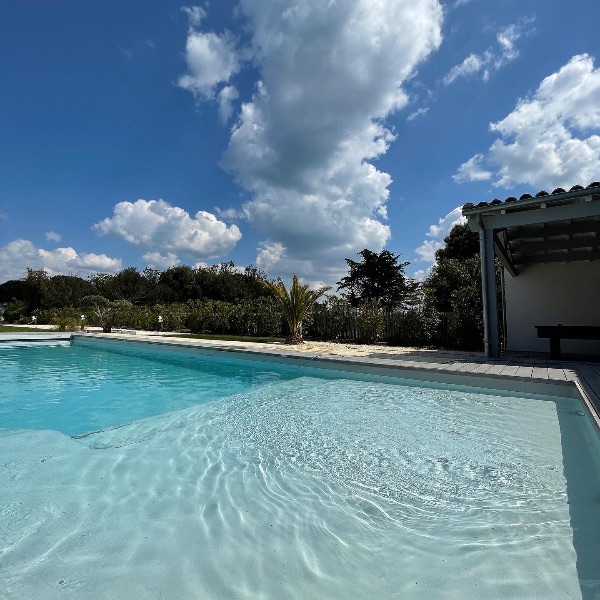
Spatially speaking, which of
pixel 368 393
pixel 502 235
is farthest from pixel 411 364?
pixel 502 235

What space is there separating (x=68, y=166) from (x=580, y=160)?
16.9 metres

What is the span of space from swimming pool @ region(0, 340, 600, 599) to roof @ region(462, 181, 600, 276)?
371 centimetres

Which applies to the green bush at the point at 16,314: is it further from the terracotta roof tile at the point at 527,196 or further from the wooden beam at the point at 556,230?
→ the wooden beam at the point at 556,230

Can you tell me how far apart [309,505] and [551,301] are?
955 cm

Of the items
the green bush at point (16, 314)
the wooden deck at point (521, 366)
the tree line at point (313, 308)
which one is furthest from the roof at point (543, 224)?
the green bush at point (16, 314)

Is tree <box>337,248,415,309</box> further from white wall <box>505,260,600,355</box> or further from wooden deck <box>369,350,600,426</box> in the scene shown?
wooden deck <box>369,350,600,426</box>

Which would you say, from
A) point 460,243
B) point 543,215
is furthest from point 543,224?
point 460,243

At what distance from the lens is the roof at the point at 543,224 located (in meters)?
6.47

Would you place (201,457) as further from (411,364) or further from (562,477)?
(411,364)

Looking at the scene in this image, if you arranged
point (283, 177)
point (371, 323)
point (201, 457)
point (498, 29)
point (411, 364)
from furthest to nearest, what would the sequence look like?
point (283, 177) → point (371, 323) → point (498, 29) → point (411, 364) → point (201, 457)

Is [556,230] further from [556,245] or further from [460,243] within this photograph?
[460,243]

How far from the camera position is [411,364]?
7.07 metres

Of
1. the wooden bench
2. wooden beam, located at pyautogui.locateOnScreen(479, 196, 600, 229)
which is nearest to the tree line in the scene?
the wooden bench

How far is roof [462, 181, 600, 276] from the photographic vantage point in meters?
6.47
